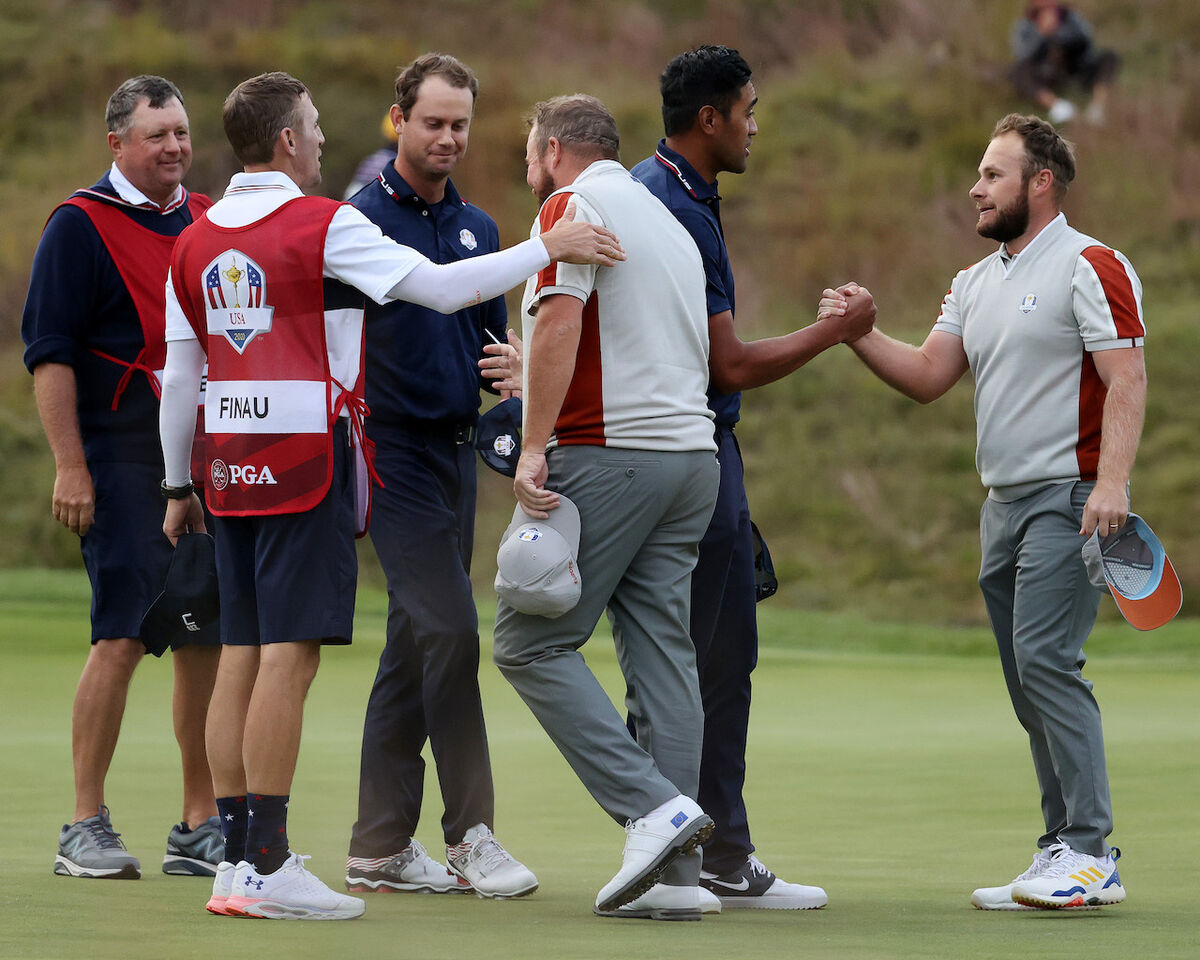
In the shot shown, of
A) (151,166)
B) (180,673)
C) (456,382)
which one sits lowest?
(180,673)

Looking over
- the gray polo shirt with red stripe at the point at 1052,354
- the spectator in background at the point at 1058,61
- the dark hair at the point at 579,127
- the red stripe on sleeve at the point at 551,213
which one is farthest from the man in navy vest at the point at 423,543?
the spectator in background at the point at 1058,61

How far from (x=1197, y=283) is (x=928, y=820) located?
1403cm

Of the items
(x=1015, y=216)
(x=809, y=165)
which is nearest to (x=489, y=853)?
(x=1015, y=216)

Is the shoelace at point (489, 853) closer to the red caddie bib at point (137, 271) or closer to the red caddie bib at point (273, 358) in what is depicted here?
the red caddie bib at point (273, 358)

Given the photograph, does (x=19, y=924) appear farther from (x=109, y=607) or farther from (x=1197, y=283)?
(x=1197, y=283)

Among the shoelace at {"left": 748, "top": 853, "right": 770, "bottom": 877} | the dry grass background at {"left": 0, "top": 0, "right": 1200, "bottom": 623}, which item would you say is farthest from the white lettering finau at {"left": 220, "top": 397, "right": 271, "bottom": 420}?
the dry grass background at {"left": 0, "top": 0, "right": 1200, "bottom": 623}

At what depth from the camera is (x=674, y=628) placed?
3965mm

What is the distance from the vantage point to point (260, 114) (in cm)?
382

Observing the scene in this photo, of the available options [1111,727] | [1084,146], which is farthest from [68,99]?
[1111,727]

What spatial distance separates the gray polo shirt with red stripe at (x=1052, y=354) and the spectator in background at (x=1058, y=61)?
646 inches

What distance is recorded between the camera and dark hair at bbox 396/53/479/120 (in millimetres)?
4418

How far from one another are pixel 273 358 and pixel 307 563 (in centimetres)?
41

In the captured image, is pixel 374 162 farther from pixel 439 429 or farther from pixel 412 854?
pixel 412 854

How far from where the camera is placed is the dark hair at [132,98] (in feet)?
15.4
